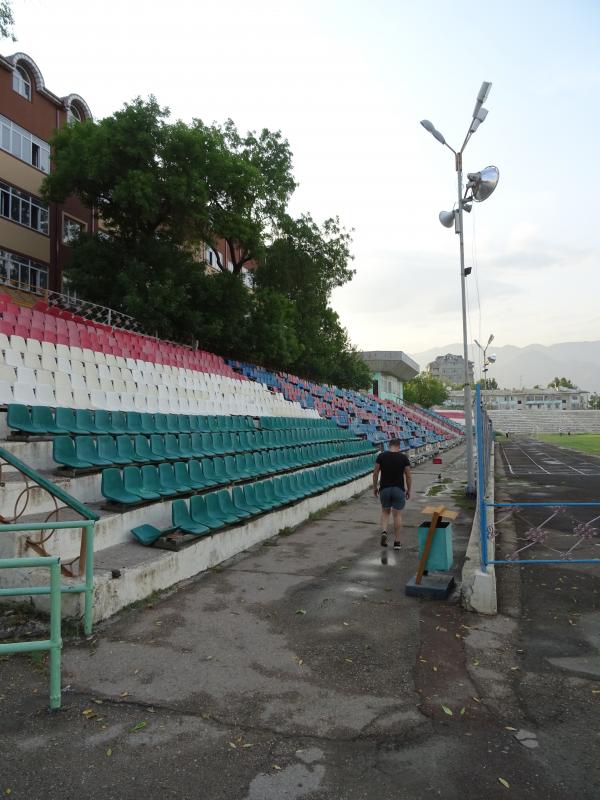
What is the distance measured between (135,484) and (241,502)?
2201 millimetres

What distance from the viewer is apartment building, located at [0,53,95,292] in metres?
23.7

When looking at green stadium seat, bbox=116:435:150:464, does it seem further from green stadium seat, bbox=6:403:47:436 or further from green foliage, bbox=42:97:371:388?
green foliage, bbox=42:97:371:388

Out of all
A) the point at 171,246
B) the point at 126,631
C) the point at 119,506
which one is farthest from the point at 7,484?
the point at 171,246

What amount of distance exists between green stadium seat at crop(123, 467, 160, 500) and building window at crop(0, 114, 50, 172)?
914 inches

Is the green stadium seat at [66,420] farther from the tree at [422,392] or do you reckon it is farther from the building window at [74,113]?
the tree at [422,392]

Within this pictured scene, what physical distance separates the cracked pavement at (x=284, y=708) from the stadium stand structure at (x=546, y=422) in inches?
2995

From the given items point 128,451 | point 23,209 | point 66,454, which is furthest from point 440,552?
point 23,209

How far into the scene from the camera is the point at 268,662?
422 cm

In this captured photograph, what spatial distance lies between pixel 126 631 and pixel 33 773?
1.91 m

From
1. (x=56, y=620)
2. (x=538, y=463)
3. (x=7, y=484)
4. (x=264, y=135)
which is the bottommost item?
(x=538, y=463)

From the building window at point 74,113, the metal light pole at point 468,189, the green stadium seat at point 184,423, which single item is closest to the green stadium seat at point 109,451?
the green stadium seat at point 184,423

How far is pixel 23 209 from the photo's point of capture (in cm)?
2478

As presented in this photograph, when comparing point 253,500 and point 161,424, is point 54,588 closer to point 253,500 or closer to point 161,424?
point 253,500

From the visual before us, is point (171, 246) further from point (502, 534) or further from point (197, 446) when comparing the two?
point (502, 534)
